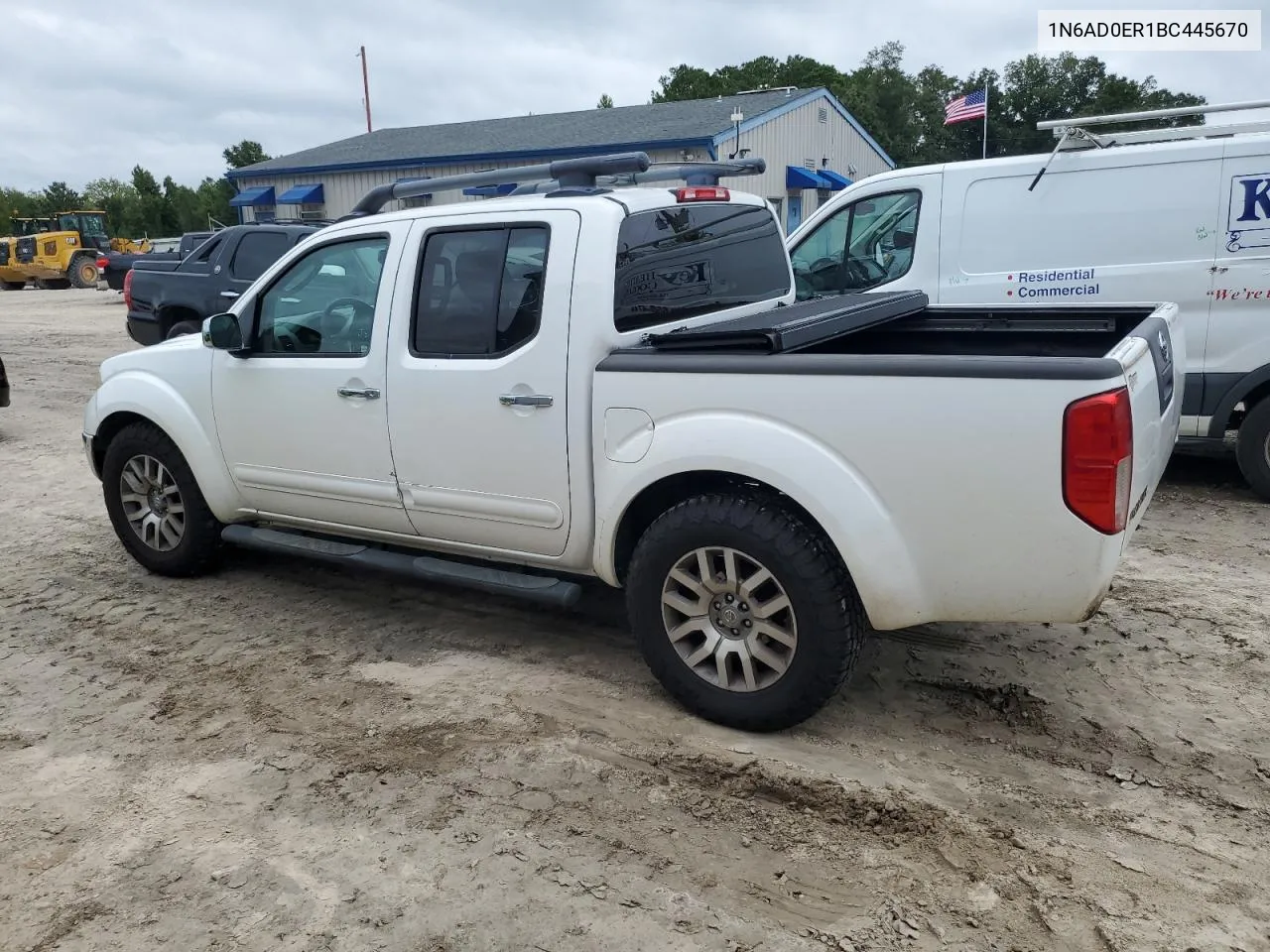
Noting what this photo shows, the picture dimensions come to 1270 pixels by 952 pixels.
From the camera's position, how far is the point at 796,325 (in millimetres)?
3750

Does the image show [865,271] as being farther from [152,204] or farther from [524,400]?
[152,204]

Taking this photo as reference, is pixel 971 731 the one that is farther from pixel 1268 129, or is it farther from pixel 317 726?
pixel 1268 129

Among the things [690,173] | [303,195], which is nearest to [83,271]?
[303,195]

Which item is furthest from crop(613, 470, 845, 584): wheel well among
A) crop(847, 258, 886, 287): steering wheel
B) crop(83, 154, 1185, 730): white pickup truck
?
crop(847, 258, 886, 287): steering wheel

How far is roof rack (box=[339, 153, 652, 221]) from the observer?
4117mm

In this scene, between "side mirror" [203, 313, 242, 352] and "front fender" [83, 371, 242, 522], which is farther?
"front fender" [83, 371, 242, 522]

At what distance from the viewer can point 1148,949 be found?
253 centimetres

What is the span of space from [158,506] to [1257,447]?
6.63 meters

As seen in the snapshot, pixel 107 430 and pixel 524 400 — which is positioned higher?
pixel 524 400

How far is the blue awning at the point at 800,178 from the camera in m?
24.1

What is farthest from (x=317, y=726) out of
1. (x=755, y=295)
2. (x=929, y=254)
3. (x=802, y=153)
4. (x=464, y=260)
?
(x=802, y=153)

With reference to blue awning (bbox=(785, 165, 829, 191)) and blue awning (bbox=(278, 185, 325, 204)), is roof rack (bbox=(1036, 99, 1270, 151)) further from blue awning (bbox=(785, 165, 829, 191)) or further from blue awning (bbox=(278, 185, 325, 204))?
blue awning (bbox=(278, 185, 325, 204))

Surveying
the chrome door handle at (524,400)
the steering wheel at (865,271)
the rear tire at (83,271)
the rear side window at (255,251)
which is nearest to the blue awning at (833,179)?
the rear side window at (255,251)

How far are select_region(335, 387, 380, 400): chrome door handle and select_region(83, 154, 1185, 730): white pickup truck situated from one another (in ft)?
0.07
